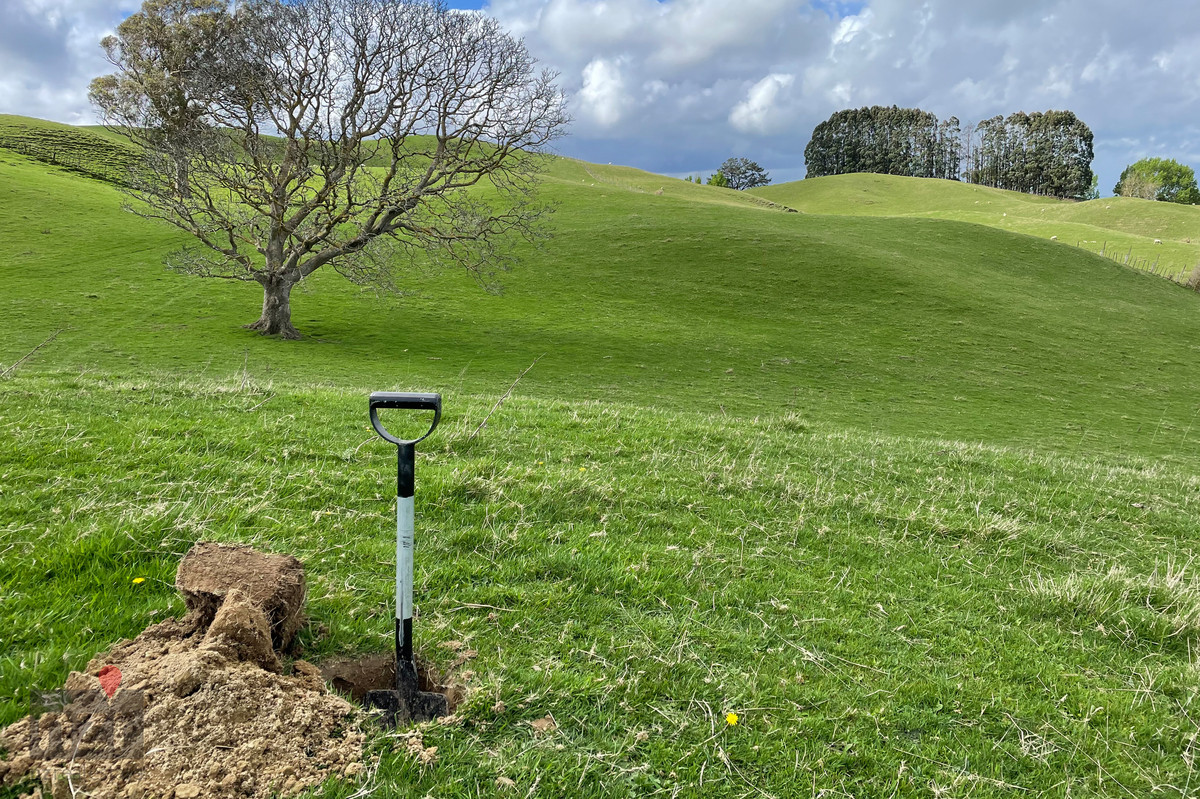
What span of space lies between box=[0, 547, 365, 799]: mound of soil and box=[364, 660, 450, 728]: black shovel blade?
0.14 metres

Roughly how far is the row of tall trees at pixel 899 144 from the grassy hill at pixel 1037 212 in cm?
2393

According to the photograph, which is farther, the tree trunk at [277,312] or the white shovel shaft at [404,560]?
the tree trunk at [277,312]

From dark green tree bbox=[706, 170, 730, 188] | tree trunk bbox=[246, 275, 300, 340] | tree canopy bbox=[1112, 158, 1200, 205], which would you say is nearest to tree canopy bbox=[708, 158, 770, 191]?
dark green tree bbox=[706, 170, 730, 188]

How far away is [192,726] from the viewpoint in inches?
82.7

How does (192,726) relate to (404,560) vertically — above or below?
below

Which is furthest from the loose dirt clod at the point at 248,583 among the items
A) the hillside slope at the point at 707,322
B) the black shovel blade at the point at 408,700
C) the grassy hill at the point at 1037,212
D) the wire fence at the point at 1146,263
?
the grassy hill at the point at 1037,212

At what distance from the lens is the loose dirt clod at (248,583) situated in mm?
2664

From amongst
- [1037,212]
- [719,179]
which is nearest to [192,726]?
[1037,212]

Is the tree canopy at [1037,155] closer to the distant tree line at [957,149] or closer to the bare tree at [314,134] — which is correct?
the distant tree line at [957,149]

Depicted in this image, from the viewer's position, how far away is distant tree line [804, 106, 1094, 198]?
109562 mm

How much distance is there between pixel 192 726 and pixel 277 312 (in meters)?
26.3

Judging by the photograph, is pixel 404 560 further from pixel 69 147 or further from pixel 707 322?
pixel 69 147

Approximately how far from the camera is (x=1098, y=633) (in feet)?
12.6

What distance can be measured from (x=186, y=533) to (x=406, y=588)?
1886mm
